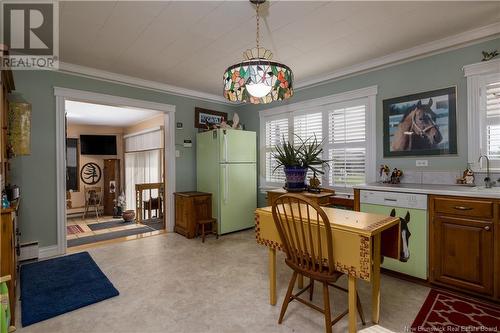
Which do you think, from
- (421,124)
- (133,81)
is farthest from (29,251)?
(421,124)

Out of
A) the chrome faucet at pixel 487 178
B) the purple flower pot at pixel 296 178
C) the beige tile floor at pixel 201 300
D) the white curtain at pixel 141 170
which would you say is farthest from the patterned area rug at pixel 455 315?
the white curtain at pixel 141 170

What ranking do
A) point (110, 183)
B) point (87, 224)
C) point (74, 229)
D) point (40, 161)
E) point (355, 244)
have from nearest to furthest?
point (355, 244)
point (40, 161)
point (74, 229)
point (87, 224)
point (110, 183)

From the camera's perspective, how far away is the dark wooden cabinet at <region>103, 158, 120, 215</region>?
6.83 metres

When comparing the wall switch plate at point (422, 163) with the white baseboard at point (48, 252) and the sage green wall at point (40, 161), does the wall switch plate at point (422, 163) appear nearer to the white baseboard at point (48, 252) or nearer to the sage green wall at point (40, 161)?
the sage green wall at point (40, 161)

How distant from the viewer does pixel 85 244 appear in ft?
12.4

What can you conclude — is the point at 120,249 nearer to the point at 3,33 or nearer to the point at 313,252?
the point at 3,33

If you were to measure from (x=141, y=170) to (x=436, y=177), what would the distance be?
623cm

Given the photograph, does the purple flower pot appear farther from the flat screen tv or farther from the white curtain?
the flat screen tv

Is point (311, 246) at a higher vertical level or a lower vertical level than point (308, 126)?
lower

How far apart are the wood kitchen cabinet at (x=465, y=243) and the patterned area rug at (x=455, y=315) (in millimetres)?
121

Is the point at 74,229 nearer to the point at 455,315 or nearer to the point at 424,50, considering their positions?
the point at 455,315

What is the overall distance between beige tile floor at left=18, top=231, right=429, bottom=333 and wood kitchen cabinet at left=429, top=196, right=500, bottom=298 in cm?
31

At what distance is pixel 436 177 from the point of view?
277 centimetres

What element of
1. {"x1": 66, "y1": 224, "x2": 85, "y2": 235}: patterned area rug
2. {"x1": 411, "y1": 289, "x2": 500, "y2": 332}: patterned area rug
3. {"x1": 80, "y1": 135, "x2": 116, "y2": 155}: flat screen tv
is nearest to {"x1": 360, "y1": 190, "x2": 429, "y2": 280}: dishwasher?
{"x1": 411, "y1": 289, "x2": 500, "y2": 332}: patterned area rug
